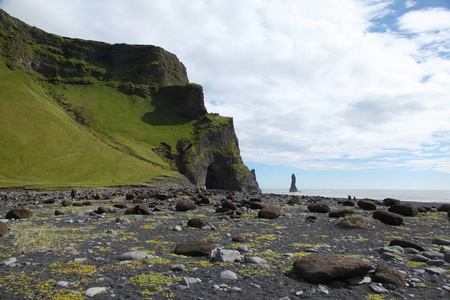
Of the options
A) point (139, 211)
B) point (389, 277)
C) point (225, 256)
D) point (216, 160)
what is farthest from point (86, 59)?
point (389, 277)

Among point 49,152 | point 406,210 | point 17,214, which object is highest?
point 49,152

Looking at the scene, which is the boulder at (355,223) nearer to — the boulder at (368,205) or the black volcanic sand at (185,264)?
the black volcanic sand at (185,264)

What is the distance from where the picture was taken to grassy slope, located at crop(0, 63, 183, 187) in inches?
2505

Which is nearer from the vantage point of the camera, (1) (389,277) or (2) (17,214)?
(1) (389,277)

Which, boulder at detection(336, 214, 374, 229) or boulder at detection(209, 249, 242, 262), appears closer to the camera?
boulder at detection(209, 249, 242, 262)

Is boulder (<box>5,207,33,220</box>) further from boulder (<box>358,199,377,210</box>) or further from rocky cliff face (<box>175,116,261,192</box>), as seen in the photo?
rocky cliff face (<box>175,116,261,192</box>)

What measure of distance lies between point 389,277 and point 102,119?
12620cm

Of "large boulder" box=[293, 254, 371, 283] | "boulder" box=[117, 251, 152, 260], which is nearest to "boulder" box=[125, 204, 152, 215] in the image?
"boulder" box=[117, 251, 152, 260]

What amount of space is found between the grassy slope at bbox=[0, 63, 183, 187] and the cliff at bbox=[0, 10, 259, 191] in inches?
9.5

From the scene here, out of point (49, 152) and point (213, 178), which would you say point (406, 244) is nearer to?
point (49, 152)

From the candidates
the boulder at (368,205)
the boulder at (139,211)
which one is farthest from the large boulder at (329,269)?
the boulder at (368,205)

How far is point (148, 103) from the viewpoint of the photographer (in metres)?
145

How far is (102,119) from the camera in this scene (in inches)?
4621

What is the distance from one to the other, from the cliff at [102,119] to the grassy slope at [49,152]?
9.5 inches
